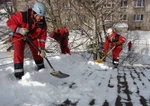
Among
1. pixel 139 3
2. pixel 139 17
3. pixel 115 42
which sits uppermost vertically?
pixel 139 3

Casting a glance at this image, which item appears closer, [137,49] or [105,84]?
[105,84]

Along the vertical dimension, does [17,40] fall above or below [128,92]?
above

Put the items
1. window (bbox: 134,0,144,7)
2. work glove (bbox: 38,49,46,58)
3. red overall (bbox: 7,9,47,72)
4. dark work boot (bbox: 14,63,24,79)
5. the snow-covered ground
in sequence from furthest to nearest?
window (bbox: 134,0,144,7)
work glove (bbox: 38,49,46,58)
red overall (bbox: 7,9,47,72)
dark work boot (bbox: 14,63,24,79)
the snow-covered ground

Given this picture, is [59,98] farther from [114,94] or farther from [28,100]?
[114,94]

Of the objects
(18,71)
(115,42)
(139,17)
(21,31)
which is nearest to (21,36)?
(21,31)

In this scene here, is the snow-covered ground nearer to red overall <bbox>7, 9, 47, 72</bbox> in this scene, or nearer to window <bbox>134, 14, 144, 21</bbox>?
red overall <bbox>7, 9, 47, 72</bbox>

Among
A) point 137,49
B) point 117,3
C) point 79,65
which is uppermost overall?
point 117,3

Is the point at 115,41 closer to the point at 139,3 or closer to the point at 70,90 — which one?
the point at 70,90

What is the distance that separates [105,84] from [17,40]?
2065mm

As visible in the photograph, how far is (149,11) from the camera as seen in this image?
115 feet

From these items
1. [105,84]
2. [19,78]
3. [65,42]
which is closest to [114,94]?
[105,84]

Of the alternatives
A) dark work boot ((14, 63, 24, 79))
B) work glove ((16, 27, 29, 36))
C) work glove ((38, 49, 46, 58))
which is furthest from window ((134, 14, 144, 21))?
dark work boot ((14, 63, 24, 79))

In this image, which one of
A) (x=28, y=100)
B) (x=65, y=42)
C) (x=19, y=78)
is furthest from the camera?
(x=65, y=42)

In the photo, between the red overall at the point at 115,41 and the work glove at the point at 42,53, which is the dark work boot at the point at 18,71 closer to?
the work glove at the point at 42,53
